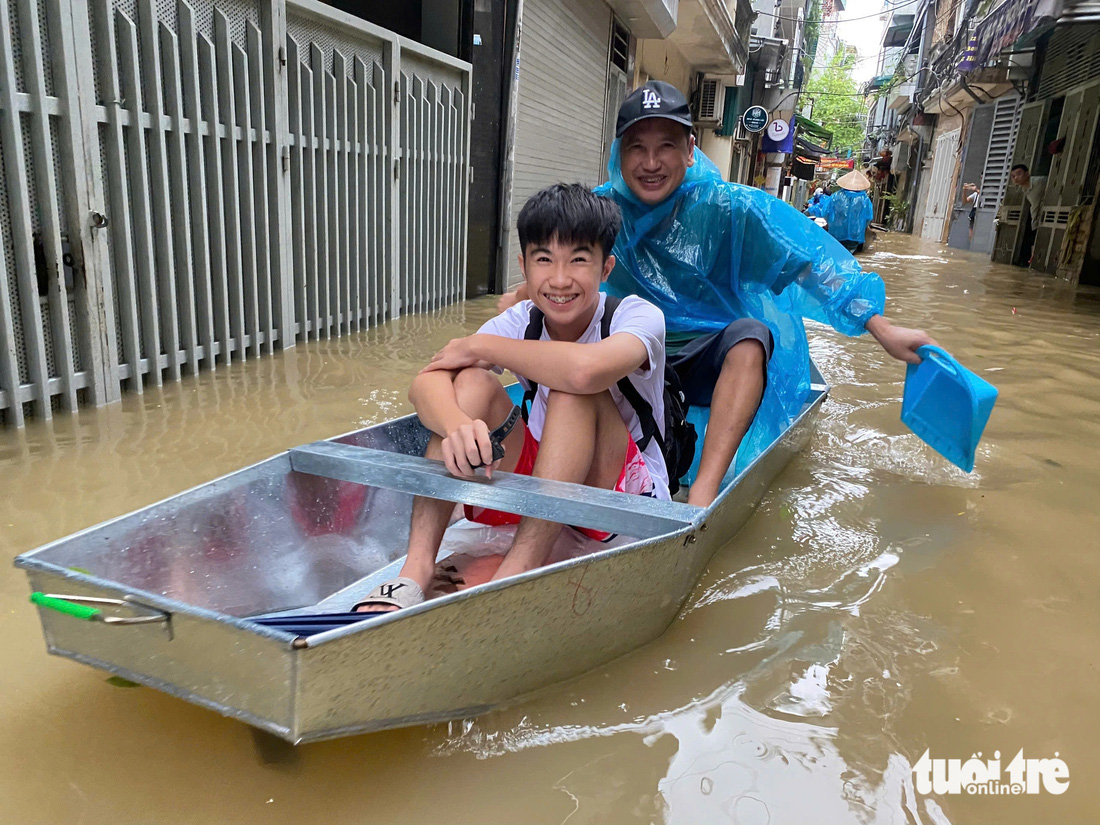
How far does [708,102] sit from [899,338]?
56.9 ft

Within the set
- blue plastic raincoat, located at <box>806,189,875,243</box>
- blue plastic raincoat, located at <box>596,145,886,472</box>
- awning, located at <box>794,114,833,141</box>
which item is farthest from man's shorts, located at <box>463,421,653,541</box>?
awning, located at <box>794,114,833,141</box>

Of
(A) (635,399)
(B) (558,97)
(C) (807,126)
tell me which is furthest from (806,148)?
(A) (635,399)

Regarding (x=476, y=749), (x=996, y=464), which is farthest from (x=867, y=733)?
(x=996, y=464)

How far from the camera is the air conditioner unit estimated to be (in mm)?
18391

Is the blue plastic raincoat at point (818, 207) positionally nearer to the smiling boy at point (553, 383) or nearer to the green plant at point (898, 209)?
the green plant at point (898, 209)

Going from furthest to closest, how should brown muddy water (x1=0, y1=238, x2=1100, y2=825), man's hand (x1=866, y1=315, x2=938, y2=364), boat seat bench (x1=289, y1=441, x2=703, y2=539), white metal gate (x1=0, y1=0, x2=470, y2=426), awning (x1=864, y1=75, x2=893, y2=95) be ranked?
awning (x1=864, y1=75, x2=893, y2=95) < white metal gate (x1=0, y1=0, x2=470, y2=426) < man's hand (x1=866, y1=315, x2=938, y2=364) < boat seat bench (x1=289, y1=441, x2=703, y2=539) < brown muddy water (x1=0, y1=238, x2=1100, y2=825)

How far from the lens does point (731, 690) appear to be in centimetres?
Answer: 181

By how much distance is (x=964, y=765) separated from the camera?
1.61 m

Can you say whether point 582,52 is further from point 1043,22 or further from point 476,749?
point 476,749

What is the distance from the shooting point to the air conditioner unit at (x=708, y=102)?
18.4 m

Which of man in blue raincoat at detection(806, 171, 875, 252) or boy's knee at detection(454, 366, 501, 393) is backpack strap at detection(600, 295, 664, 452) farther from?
man in blue raincoat at detection(806, 171, 875, 252)

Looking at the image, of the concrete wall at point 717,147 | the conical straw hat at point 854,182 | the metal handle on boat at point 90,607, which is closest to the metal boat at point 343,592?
the metal handle on boat at point 90,607

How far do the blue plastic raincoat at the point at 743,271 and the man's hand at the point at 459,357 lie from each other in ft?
3.84

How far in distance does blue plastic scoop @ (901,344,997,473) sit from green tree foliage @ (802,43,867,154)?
173ft
